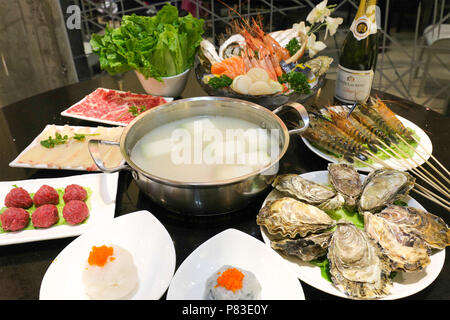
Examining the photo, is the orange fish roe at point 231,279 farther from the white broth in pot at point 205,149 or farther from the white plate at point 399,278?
the white broth in pot at point 205,149

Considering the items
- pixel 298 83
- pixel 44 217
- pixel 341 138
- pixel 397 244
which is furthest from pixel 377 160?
pixel 44 217

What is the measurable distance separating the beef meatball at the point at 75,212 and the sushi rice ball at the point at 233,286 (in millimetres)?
482

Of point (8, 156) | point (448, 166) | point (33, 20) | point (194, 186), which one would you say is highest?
point (33, 20)

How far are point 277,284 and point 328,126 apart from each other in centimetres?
81

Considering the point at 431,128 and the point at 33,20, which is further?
the point at 33,20

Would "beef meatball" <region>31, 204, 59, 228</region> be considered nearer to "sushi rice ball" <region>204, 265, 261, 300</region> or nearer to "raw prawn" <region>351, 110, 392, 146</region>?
"sushi rice ball" <region>204, 265, 261, 300</region>

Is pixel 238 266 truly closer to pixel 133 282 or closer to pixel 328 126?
pixel 133 282

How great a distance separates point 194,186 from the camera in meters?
1.02

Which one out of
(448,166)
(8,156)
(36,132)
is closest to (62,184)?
(8,156)

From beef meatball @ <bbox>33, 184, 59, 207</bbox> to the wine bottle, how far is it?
143 cm

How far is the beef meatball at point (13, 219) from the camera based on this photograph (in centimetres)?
111

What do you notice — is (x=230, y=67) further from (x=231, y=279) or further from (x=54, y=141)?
(x=231, y=279)

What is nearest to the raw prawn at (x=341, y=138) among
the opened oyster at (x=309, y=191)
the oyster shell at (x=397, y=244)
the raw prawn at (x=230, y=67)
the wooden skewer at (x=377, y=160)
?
the wooden skewer at (x=377, y=160)

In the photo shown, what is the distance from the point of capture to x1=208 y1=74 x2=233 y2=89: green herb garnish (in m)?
1.69
